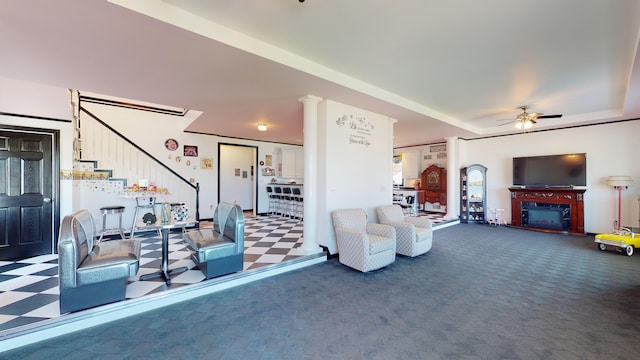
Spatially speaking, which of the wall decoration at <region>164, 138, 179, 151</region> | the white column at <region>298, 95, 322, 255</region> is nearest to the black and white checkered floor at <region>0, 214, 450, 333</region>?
the white column at <region>298, 95, 322, 255</region>

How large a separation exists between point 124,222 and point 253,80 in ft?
15.3

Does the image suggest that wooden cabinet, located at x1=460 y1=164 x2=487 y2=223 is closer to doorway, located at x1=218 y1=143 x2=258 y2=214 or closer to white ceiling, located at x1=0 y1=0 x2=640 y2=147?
white ceiling, located at x1=0 y1=0 x2=640 y2=147

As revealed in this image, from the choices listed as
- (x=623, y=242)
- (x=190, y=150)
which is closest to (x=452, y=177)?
(x=623, y=242)

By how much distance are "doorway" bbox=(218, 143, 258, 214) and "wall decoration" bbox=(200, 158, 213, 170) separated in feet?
4.10

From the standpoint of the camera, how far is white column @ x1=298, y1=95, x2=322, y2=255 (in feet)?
13.9

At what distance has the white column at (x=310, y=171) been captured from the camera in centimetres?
425

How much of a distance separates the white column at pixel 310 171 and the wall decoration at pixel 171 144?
4.52 metres

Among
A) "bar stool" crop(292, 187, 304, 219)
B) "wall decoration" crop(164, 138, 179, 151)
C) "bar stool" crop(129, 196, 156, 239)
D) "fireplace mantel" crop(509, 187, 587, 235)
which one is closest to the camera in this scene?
"bar stool" crop(129, 196, 156, 239)

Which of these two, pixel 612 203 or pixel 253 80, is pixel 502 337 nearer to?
pixel 253 80

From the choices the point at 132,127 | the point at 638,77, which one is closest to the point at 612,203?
the point at 638,77

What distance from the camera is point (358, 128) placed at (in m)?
4.87

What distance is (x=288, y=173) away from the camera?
932cm

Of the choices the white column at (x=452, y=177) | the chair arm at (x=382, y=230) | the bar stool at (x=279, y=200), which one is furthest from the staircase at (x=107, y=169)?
the white column at (x=452, y=177)

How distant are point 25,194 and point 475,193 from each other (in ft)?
33.8
